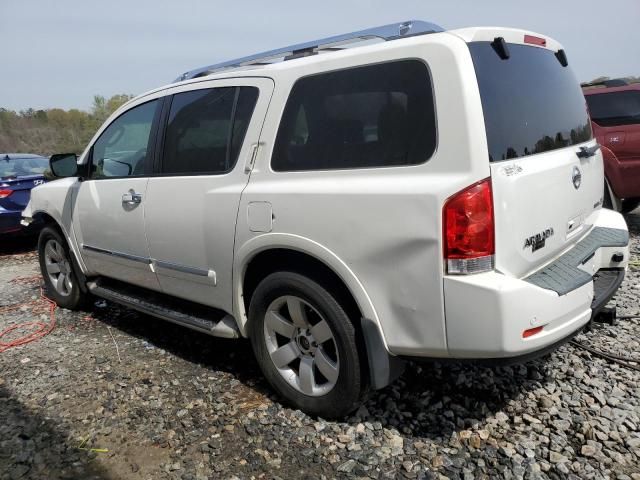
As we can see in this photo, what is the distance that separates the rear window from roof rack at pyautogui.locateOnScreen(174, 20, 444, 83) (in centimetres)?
38

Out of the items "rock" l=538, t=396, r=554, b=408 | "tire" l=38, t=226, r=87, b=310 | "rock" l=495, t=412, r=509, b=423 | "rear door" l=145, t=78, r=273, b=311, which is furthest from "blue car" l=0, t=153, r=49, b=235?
"rock" l=538, t=396, r=554, b=408

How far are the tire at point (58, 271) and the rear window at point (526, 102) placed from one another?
3857 millimetres

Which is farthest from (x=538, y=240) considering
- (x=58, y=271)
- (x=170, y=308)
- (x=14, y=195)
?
(x=14, y=195)

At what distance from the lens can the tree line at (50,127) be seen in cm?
Answer: 4328

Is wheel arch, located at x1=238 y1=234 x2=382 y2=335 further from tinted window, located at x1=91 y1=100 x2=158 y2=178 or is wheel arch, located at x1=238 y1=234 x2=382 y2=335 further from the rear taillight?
tinted window, located at x1=91 y1=100 x2=158 y2=178

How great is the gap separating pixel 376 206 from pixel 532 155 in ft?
2.55

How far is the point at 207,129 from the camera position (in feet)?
10.1

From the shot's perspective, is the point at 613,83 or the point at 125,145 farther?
the point at 613,83

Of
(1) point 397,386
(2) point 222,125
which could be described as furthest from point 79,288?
(1) point 397,386

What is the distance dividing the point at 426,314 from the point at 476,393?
103 cm

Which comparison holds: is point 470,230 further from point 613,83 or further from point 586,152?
point 613,83

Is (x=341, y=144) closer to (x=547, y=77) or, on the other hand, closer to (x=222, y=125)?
(x=222, y=125)

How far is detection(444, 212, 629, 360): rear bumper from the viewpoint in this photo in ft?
6.49

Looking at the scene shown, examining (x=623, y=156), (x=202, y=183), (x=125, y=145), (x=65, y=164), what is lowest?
(x=623, y=156)
